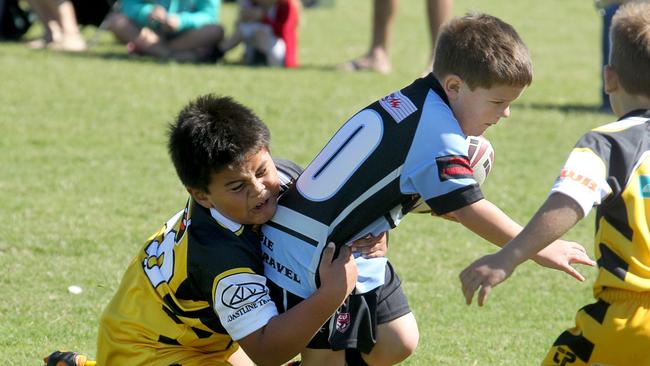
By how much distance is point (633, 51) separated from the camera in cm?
301

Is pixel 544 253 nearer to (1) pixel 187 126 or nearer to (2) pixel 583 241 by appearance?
(1) pixel 187 126

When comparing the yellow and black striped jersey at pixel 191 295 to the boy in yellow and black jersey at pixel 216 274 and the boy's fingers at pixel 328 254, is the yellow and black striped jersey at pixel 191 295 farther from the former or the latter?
the boy's fingers at pixel 328 254

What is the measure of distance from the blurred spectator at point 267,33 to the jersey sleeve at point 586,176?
732cm

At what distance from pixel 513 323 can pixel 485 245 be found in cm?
109

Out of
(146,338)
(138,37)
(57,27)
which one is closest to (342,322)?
(146,338)

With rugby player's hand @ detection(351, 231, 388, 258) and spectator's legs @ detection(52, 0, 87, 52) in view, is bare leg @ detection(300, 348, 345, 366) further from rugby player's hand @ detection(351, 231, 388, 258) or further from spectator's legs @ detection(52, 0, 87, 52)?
spectator's legs @ detection(52, 0, 87, 52)

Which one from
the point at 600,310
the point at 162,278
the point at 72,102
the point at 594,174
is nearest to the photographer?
the point at 594,174

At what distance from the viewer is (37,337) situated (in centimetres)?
407

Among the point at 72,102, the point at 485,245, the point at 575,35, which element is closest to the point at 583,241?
the point at 485,245

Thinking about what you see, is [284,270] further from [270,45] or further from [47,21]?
[47,21]

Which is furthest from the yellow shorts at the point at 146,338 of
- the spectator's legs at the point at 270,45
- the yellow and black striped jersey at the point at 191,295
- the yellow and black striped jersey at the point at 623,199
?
the spectator's legs at the point at 270,45

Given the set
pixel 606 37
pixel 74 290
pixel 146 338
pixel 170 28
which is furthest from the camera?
pixel 170 28

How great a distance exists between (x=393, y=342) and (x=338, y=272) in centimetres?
52

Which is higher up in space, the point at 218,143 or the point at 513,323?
the point at 218,143
